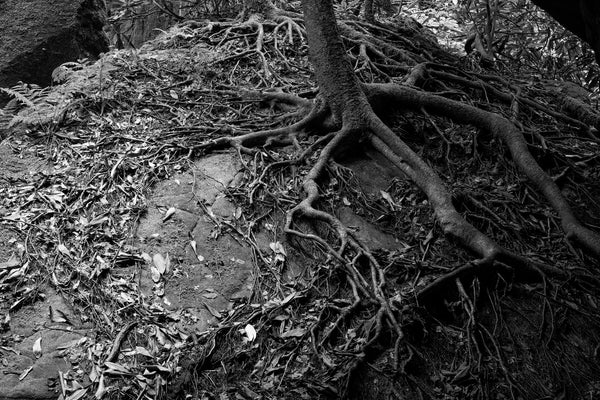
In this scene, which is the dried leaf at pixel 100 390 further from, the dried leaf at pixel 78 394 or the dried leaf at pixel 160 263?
the dried leaf at pixel 160 263

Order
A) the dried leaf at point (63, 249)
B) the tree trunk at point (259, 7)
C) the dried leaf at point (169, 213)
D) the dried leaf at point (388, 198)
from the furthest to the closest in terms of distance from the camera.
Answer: the tree trunk at point (259, 7)
the dried leaf at point (388, 198)
the dried leaf at point (169, 213)
the dried leaf at point (63, 249)

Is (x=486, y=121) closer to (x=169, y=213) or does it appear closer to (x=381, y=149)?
(x=381, y=149)

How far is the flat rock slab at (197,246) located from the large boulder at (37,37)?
148 inches

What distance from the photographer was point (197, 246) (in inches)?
187

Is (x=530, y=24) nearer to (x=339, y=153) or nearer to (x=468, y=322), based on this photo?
(x=339, y=153)

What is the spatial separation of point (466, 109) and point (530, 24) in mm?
4075

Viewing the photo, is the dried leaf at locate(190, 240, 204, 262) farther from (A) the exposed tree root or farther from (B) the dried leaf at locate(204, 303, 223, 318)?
(A) the exposed tree root

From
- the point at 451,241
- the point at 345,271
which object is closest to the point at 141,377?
the point at 345,271

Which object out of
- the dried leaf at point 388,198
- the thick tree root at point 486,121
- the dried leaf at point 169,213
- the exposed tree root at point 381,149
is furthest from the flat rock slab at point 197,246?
the thick tree root at point 486,121

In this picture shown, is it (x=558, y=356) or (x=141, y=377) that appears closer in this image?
(x=141, y=377)

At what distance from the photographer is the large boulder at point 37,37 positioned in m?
7.75

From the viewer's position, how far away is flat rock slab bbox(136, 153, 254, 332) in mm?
4359

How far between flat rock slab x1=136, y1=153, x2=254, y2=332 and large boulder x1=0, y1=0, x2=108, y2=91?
3759 mm

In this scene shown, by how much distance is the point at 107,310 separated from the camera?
4.20m
